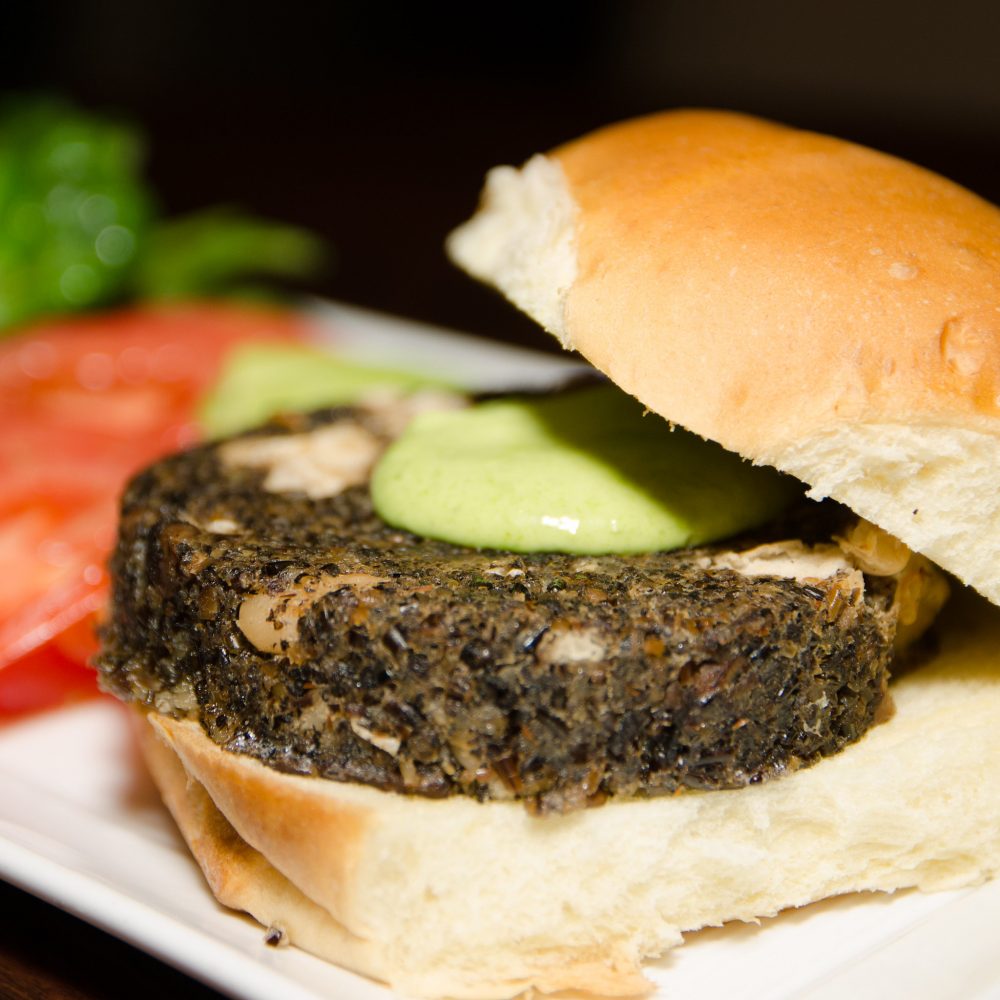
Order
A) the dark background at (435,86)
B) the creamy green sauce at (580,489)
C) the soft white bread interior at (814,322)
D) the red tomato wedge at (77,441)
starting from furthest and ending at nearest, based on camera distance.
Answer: the dark background at (435,86) → the red tomato wedge at (77,441) → the creamy green sauce at (580,489) → the soft white bread interior at (814,322)

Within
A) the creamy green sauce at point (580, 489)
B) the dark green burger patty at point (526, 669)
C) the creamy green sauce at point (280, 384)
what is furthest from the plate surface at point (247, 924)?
the creamy green sauce at point (280, 384)

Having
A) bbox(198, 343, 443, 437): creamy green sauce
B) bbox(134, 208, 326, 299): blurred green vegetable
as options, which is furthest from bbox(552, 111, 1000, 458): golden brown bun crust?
bbox(134, 208, 326, 299): blurred green vegetable

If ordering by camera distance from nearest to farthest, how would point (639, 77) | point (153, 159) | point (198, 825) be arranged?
point (198, 825) → point (153, 159) → point (639, 77)

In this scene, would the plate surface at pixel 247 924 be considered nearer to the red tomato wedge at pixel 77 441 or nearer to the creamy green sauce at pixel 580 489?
the red tomato wedge at pixel 77 441

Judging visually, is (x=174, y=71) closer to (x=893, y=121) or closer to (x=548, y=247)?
(x=893, y=121)

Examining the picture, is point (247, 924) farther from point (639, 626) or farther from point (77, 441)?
point (77, 441)

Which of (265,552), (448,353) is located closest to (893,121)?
(448,353)
